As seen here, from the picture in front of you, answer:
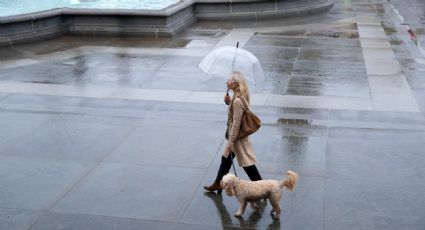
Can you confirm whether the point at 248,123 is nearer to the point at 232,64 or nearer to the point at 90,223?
the point at 232,64

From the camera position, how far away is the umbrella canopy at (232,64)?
6.72 meters

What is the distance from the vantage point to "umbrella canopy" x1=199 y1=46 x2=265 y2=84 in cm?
672

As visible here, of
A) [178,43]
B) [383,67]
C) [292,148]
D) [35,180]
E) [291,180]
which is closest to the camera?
[291,180]

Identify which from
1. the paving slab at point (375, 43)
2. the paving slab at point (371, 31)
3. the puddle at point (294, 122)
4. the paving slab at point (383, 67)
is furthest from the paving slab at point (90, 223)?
the paving slab at point (371, 31)

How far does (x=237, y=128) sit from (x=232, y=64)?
81cm

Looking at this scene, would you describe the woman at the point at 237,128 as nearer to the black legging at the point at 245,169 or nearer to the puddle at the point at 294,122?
the black legging at the point at 245,169

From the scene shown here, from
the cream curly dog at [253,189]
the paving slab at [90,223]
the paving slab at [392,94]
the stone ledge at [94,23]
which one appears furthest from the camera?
the stone ledge at [94,23]

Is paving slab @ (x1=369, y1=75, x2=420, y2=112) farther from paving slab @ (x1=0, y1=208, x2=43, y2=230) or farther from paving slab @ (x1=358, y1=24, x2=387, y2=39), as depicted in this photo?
paving slab @ (x1=0, y1=208, x2=43, y2=230)

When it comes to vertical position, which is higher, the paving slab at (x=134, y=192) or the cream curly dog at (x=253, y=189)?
the cream curly dog at (x=253, y=189)

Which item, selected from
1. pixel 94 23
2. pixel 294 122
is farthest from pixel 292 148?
pixel 94 23

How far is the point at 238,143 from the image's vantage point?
21.8 ft

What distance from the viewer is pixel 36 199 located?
698 cm

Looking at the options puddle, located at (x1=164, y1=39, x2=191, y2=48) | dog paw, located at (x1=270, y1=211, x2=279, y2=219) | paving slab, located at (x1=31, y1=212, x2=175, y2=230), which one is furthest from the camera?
puddle, located at (x1=164, y1=39, x2=191, y2=48)

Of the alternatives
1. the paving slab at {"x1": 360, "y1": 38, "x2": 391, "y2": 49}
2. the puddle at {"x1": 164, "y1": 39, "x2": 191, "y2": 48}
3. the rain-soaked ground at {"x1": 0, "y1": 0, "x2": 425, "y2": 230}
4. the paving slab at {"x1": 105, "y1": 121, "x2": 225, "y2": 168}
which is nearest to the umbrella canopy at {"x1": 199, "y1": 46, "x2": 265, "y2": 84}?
the rain-soaked ground at {"x1": 0, "y1": 0, "x2": 425, "y2": 230}
